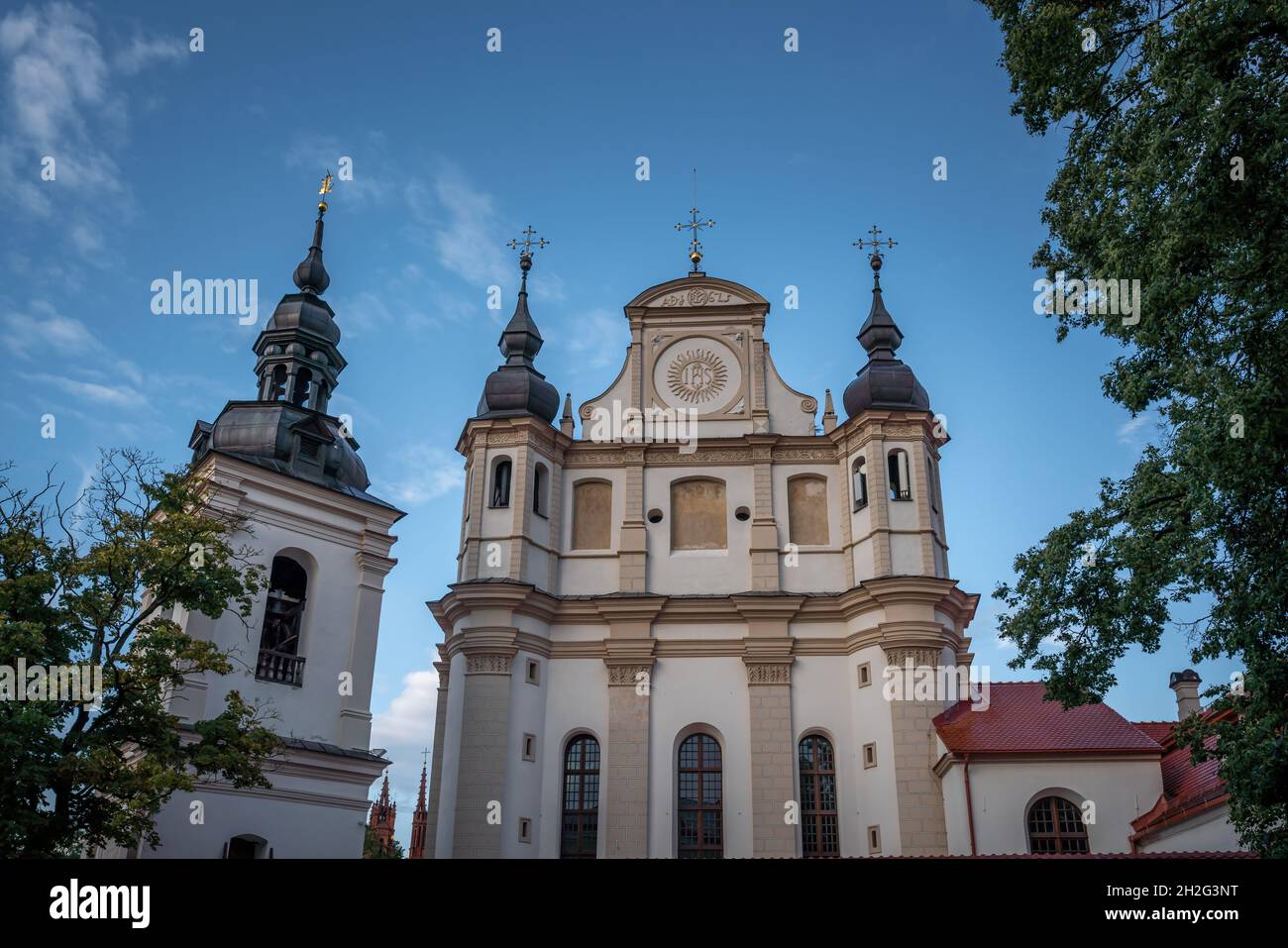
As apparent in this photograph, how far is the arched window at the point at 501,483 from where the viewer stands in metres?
29.2

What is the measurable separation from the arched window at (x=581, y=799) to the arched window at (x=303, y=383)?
10959 millimetres

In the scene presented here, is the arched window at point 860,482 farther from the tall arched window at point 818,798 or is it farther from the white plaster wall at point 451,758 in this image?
the white plaster wall at point 451,758

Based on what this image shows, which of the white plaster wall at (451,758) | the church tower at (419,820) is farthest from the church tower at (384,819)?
the white plaster wall at (451,758)

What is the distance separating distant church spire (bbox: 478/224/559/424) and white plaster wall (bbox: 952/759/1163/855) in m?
14.7

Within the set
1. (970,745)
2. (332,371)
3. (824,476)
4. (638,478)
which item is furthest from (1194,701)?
(332,371)

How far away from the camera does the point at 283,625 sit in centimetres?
2375

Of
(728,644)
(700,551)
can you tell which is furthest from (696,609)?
(700,551)

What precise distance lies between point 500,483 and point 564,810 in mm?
8700

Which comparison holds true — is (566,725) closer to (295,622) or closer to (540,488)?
(540,488)

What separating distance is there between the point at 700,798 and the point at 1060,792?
8.12 metres

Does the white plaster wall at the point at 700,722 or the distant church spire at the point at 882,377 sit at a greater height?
the distant church spire at the point at 882,377

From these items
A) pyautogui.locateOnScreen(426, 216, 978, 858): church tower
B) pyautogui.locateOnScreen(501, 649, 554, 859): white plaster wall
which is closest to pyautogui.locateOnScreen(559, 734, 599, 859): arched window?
pyautogui.locateOnScreen(426, 216, 978, 858): church tower

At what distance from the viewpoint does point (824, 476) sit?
96.7ft
